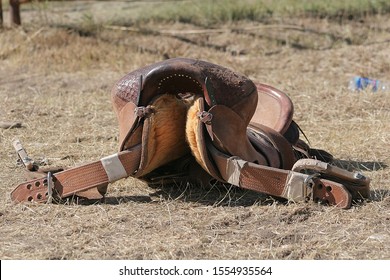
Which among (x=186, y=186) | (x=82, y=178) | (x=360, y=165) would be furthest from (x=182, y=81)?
(x=360, y=165)

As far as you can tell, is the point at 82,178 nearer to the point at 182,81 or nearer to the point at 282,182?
the point at 182,81

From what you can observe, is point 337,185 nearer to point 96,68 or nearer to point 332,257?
point 332,257

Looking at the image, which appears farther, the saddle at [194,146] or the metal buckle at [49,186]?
the metal buckle at [49,186]

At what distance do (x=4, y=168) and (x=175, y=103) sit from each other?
136cm

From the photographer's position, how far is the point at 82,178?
13.3 ft

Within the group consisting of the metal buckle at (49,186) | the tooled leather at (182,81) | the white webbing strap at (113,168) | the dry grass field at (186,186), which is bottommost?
the dry grass field at (186,186)

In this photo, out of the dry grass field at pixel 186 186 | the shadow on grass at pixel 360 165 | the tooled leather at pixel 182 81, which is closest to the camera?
the dry grass field at pixel 186 186

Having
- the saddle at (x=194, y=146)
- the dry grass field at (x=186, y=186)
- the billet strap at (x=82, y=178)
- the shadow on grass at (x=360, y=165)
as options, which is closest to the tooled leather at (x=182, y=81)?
the saddle at (x=194, y=146)

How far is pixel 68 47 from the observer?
8.98 metres

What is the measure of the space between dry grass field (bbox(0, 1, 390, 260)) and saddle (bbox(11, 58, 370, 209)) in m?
0.09

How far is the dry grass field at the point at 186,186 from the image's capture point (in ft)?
11.8

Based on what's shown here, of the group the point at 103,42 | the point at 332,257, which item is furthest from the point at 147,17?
the point at 332,257

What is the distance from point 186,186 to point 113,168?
0.47 metres

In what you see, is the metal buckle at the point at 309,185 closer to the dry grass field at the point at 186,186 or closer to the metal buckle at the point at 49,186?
the dry grass field at the point at 186,186
